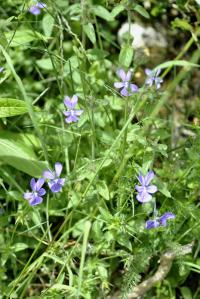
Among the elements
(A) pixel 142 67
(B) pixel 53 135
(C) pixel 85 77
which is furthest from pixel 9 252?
(A) pixel 142 67

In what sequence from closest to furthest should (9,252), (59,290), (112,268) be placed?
(59,290) → (9,252) → (112,268)

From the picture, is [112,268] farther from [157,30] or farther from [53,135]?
[157,30]

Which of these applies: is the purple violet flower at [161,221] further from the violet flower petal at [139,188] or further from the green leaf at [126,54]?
the green leaf at [126,54]

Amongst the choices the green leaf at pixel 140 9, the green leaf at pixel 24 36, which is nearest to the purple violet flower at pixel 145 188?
the green leaf at pixel 140 9

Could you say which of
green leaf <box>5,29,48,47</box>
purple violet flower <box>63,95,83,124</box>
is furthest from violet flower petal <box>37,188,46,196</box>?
green leaf <box>5,29,48,47</box>

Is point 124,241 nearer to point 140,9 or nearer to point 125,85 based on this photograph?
point 125,85

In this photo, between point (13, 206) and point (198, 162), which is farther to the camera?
point (13, 206)

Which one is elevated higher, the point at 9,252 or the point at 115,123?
the point at 115,123
